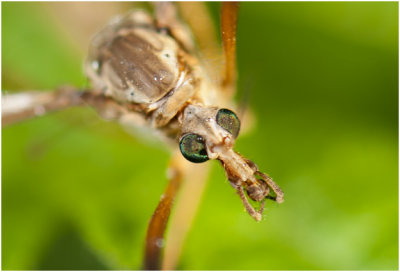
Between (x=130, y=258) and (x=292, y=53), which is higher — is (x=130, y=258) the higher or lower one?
the lower one

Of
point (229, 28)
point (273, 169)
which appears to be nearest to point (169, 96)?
point (229, 28)

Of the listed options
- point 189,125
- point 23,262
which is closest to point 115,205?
point 23,262

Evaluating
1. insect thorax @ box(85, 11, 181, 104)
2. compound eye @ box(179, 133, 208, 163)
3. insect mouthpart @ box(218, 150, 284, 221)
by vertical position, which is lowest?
insect mouthpart @ box(218, 150, 284, 221)

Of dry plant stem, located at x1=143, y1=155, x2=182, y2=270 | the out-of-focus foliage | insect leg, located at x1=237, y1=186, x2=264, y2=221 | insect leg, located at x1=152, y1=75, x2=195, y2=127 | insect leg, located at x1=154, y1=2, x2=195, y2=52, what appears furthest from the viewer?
insect leg, located at x1=154, y1=2, x2=195, y2=52

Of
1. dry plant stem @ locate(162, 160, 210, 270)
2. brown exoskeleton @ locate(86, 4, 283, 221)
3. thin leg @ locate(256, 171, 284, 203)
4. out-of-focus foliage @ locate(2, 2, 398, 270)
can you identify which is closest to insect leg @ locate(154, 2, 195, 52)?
brown exoskeleton @ locate(86, 4, 283, 221)

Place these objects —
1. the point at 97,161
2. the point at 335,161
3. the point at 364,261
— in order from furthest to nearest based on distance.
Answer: the point at 97,161, the point at 335,161, the point at 364,261

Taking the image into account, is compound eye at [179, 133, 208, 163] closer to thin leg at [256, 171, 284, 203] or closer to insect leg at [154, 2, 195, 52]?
thin leg at [256, 171, 284, 203]

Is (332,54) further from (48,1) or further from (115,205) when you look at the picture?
(48,1)

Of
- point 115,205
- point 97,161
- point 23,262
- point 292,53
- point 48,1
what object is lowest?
point 23,262
